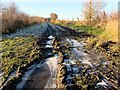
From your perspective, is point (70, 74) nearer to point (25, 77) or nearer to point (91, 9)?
point (25, 77)

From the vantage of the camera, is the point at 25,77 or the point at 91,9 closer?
the point at 25,77

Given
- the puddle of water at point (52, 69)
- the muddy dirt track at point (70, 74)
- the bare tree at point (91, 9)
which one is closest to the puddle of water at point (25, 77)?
the muddy dirt track at point (70, 74)

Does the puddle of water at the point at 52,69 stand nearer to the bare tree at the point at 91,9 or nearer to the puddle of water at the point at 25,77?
the puddle of water at the point at 25,77

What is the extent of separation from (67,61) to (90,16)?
1504 inches

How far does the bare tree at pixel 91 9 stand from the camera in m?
49.4

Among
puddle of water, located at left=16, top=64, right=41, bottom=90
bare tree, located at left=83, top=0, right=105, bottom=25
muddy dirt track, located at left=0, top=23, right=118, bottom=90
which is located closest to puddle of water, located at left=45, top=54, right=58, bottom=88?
muddy dirt track, located at left=0, top=23, right=118, bottom=90

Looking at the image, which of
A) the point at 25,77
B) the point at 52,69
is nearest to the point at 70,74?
the point at 52,69

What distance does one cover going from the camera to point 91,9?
49781 mm

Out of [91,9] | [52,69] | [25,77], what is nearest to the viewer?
[25,77]

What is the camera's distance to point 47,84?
878 cm

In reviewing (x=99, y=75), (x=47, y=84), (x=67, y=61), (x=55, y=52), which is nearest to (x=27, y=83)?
(x=47, y=84)

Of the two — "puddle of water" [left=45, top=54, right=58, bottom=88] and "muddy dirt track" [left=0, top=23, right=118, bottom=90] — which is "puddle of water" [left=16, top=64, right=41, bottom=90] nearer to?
"muddy dirt track" [left=0, top=23, right=118, bottom=90]

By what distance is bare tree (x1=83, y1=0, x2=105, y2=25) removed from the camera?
4944 cm

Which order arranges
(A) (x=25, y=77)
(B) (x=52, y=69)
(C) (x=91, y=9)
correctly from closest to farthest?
(A) (x=25, y=77) → (B) (x=52, y=69) → (C) (x=91, y=9)
